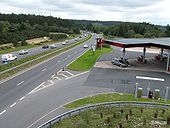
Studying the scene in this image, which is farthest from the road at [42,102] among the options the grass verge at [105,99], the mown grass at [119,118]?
the mown grass at [119,118]

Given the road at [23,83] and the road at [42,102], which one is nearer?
the road at [42,102]

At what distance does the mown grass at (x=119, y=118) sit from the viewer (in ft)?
71.0

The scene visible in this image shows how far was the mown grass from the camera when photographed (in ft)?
71.0

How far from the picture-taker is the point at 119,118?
76.1 feet

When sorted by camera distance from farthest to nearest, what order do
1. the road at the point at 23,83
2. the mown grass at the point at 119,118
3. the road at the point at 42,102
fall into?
the road at the point at 23,83
the road at the point at 42,102
the mown grass at the point at 119,118

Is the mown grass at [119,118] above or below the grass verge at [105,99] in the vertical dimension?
above

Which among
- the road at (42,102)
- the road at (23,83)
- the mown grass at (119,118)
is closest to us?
the mown grass at (119,118)

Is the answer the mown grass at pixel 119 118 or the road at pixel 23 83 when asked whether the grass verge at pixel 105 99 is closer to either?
the mown grass at pixel 119 118

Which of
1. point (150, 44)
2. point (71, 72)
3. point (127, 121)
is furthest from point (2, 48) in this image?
point (127, 121)

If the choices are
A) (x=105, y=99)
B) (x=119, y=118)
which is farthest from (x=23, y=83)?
(x=119, y=118)

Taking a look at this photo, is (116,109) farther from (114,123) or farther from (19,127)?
(19,127)

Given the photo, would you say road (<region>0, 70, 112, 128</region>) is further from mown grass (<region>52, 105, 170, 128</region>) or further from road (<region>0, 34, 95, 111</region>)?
mown grass (<region>52, 105, 170, 128</region>)

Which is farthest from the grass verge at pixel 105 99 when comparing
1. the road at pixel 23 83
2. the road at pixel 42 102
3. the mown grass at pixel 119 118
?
the road at pixel 23 83

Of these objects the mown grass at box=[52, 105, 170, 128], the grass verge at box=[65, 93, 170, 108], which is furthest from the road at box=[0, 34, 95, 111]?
the mown grass at box=[52, 105, 170, 128]
